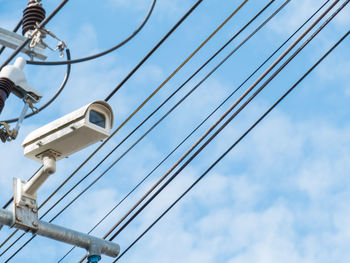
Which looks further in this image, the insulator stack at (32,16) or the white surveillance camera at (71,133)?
the insulator stack at (32,16)

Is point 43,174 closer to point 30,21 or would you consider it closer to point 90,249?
point 90,249

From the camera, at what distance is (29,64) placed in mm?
4375

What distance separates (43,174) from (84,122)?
0.52m

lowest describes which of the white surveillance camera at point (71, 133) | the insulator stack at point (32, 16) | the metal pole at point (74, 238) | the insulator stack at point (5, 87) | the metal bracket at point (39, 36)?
the metal pole at point (74, 238)

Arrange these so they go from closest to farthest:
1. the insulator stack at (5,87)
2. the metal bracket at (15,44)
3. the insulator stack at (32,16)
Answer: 1. the insulator stack at (5,87)
2. the metal bracket at (15,44)
3. the insulator stack at (32,16)

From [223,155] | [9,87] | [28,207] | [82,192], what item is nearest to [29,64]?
[9,87]

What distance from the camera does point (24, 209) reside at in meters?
3.98

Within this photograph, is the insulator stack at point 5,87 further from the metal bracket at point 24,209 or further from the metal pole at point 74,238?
the metal pole at point 74,238

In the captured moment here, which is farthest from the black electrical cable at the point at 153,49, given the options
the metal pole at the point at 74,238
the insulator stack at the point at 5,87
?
the metal pole at the point at 74,238

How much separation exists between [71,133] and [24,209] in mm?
625

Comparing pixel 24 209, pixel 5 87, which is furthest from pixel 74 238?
pixel 5 87

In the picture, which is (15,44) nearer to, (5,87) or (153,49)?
(5,87)

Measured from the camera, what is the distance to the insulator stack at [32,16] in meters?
4.63

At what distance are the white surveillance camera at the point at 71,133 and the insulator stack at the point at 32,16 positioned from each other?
0.99 metres
